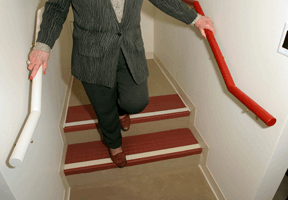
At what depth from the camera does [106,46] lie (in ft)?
3.84

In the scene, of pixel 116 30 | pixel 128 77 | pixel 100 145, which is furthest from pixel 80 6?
pixel 100 145

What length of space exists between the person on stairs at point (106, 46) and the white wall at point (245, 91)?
24 centimetres

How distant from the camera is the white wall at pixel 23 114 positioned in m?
0.90

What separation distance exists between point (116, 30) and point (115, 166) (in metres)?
1.07

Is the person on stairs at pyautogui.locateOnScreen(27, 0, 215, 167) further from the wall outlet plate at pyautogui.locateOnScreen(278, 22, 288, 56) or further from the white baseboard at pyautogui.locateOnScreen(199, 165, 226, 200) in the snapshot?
the white baseboard at pyautogui.locateOnScreen(199, 165, 226, 200)

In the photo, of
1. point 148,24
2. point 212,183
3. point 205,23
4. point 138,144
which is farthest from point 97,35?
point 148,24

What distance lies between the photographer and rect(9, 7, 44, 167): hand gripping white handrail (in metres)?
0.78

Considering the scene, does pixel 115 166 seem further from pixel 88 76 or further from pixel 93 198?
pixel 88 76

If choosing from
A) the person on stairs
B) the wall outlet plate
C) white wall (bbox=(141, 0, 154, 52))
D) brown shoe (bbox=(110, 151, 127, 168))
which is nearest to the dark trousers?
the person on stairs

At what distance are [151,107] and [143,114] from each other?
0.45 feet

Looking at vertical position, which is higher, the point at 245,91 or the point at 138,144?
the point at 245,91

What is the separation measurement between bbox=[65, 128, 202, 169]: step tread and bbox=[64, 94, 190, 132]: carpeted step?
15 centimetres

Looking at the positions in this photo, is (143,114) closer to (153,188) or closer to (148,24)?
(153,188)

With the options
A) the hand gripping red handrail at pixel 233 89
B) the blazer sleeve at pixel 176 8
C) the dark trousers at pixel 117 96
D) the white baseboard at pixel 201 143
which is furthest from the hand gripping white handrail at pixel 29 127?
the white baseboard at pixel 201 143
